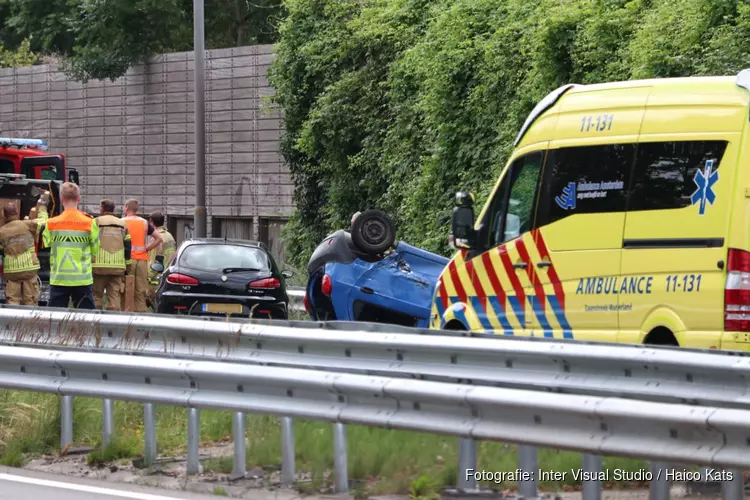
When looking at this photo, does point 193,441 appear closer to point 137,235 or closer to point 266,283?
point 266,283

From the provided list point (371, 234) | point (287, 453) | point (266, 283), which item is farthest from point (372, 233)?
point (287, 453)

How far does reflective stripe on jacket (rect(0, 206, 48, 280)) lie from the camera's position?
18078 mm

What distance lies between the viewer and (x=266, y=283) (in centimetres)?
1830

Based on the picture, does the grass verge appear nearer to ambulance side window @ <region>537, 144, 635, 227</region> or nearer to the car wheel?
ambulance side window @ <region>537, 144, 635, 227</region>

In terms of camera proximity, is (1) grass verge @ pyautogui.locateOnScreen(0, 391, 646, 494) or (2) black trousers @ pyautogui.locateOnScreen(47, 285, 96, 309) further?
(2) black trousers @ pyautogui.locateOnScreen(47, 285, 96, 309)

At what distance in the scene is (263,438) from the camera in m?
9.16

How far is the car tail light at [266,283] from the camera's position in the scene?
1820 centimetres

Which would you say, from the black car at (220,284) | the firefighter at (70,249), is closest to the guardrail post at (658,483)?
the firefighter at (70,249)

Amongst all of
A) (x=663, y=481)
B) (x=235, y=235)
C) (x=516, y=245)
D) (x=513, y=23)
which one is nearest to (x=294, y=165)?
(x=235, y=235)

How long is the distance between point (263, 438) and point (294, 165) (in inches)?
793

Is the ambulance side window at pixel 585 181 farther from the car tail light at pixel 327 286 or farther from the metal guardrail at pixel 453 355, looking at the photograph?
the car tail light at pixel 327 286

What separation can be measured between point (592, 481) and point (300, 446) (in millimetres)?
2222

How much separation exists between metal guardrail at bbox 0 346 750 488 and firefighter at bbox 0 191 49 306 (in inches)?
333

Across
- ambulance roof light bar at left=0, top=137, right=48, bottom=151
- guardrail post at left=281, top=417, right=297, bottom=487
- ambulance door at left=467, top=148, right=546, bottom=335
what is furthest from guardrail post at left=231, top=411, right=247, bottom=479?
ambulance roof light bar at left=0, top=137, right=48, bottom=151
